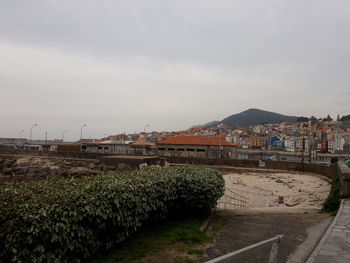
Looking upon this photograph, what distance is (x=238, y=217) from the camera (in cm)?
968

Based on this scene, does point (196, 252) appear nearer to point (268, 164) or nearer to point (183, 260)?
point (183, 260)

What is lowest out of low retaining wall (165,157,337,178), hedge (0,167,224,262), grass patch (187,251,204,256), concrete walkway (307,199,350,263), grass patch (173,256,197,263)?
low retaining wall (165,157,337,178)

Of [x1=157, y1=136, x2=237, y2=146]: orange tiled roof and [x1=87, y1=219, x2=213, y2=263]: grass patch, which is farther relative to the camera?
[x1=157, y1=136, x2=237, y2=146]: orange tiled roof

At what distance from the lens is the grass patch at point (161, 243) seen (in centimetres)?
549

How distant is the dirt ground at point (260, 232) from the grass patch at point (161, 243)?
43 centimetres

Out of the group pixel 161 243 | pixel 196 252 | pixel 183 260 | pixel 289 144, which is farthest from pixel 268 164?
pixel 289 144

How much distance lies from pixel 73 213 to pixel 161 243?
250cm

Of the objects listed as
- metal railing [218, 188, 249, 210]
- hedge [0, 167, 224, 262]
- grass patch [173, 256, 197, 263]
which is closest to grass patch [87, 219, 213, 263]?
grass patch [173, 256, 197, 263]

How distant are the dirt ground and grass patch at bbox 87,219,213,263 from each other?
426 millimetres

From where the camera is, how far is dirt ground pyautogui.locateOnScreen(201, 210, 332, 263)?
5801mm

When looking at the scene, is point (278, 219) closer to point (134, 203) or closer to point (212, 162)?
point (134, 203)

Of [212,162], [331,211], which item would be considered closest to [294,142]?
[212,162]

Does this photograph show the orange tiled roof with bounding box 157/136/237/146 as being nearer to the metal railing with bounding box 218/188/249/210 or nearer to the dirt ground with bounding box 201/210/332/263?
the metal railing with bounding box 218/188/249/210

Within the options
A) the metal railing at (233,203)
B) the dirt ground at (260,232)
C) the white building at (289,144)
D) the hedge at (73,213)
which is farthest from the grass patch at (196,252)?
the white building at (289,144)
